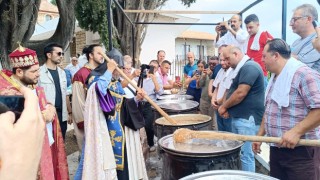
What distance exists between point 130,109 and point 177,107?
1.32 metres

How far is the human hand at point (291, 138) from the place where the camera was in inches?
81.9

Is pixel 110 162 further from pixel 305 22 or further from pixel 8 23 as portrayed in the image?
pixel 8 23

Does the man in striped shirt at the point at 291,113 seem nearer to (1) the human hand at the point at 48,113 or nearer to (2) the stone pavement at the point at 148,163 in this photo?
(1) the human hand at the point at 48,113

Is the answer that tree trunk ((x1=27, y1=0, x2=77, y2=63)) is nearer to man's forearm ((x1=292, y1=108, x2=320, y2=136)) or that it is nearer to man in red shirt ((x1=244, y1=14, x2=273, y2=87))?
man in red shirt ((x1=244, y1=14, x2=273, y2=87))

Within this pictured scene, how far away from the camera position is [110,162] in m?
3.06

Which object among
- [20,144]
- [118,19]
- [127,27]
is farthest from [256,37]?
[118,19]

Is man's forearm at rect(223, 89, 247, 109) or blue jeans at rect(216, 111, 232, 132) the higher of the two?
man's forearm at rect(223, 89, 247, 109)

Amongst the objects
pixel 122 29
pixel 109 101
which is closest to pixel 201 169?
pixel 109 101

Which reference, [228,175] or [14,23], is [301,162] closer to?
[228,175]

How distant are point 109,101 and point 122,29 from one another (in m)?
7.57

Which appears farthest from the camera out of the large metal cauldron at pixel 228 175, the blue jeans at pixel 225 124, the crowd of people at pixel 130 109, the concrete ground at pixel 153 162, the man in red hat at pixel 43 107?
the concrete ground at pixel 153 162

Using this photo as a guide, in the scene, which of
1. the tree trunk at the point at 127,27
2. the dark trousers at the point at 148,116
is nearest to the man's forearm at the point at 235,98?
the dark trousers at the point at 148,116

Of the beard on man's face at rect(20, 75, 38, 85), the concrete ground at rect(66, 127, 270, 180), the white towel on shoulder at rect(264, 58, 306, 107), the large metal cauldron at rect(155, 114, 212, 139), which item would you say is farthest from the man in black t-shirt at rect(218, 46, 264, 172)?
the beard on man's face at rect(20, 75, 38, 85)

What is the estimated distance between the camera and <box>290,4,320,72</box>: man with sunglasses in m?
2.79
